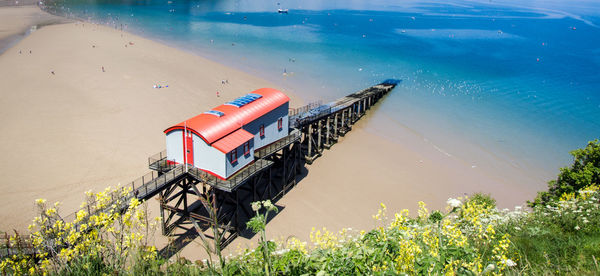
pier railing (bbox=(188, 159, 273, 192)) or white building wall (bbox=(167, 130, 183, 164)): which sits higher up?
white building wall (bbox=(167, 130, 183, 164))

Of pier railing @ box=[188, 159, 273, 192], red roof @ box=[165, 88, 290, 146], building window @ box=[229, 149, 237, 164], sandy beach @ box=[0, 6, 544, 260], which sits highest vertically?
red roof @ box=[165, 88, 290, 146]

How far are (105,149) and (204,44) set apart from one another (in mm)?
50006

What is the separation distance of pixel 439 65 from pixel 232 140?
2343 inches

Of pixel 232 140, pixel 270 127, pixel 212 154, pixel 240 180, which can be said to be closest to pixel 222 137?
pixel 232 140

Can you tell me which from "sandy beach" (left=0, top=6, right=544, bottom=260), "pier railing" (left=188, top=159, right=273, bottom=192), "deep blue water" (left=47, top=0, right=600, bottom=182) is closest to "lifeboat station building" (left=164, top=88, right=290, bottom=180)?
"pier railing" (left=188, top=159, right=273, bottom=192)

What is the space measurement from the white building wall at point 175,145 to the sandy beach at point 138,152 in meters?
4.59

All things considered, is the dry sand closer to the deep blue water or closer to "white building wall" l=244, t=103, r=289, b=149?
"white building wall" l=244, t=103, r=289, b=149

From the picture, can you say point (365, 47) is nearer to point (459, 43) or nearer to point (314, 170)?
point (459, 43)

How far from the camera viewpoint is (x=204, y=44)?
76188mm

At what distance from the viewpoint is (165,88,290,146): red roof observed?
20969 mm

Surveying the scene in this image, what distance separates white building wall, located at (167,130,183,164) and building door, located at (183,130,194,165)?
15.0 inches

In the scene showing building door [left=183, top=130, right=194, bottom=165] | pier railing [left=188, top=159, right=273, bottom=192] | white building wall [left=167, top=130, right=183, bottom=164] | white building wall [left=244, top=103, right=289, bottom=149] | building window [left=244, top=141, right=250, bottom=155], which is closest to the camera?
pier railing [left=188, top=159, right=273, bottom=192]

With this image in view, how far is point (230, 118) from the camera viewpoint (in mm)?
22781

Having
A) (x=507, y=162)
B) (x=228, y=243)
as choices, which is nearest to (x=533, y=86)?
(x=507, y=162)
